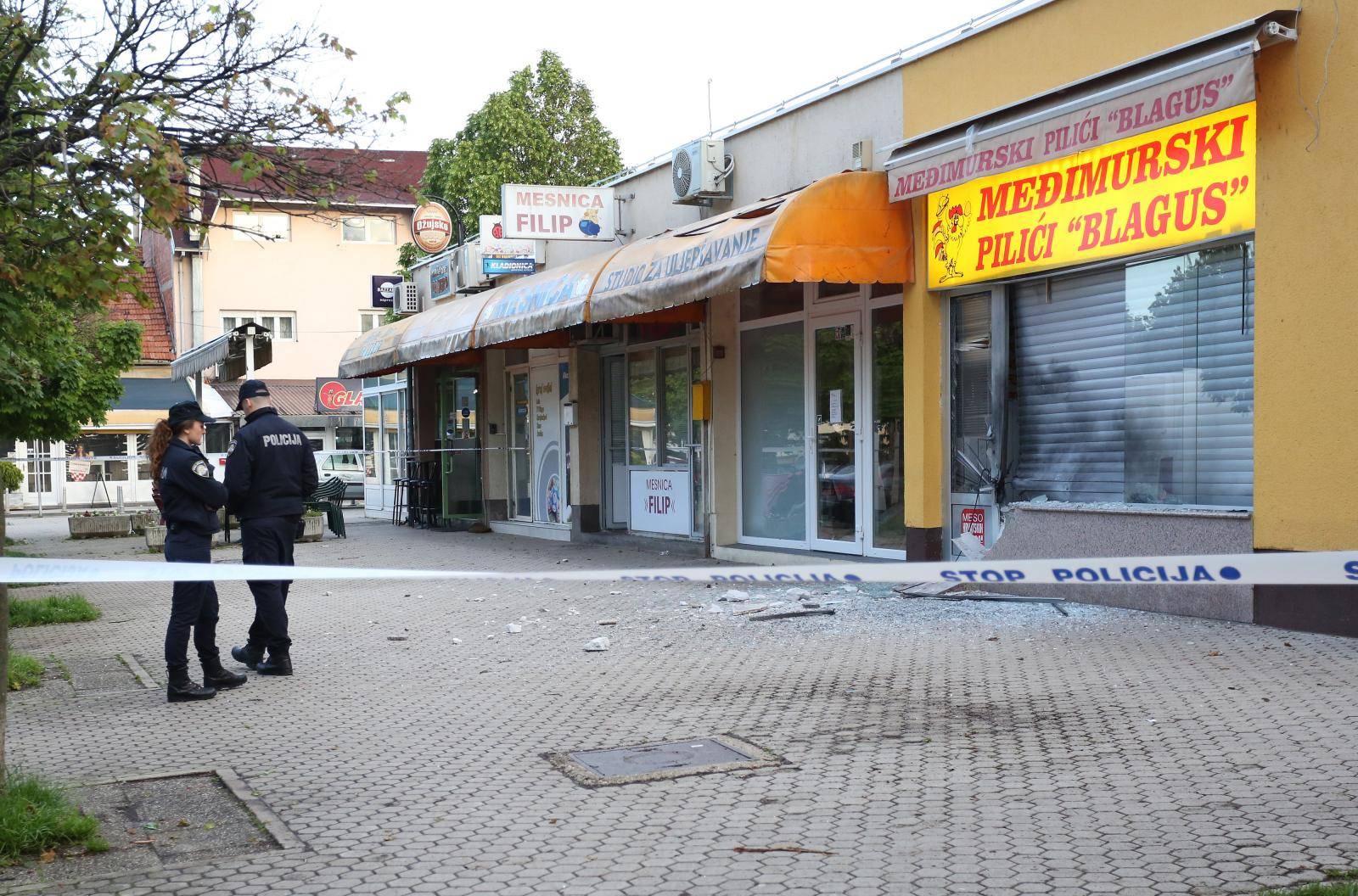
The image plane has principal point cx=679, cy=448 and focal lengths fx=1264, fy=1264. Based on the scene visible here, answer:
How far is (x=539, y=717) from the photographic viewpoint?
6.62 metres

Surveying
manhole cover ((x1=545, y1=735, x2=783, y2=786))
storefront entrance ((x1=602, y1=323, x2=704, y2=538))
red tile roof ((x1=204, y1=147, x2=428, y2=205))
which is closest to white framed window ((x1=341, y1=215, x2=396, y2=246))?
storefront entrance ((x1=602, y1=323, x2=704, y2=538))

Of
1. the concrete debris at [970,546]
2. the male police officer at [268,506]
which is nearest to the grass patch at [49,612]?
the male police officer at [268,506]

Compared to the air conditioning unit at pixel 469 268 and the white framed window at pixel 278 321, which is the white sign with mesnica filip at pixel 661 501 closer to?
the air conditioning unit at pixel 469 268

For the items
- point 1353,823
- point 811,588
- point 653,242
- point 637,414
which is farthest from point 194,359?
point 1353,823

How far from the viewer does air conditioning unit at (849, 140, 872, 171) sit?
1159 cm

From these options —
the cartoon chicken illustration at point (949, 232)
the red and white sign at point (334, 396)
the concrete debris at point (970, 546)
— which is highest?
the cartoon chicken illustration at point (949, 232)

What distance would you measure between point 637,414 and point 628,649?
8.45 meters

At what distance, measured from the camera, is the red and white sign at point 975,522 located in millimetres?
10867

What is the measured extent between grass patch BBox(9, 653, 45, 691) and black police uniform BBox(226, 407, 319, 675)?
3.96ft

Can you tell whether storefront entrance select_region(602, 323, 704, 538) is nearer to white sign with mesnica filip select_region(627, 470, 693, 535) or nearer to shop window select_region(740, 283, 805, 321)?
white sign with mesnica filip select_region(627, 470, 693, 535)

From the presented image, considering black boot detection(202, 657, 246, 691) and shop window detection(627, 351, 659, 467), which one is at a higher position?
shop window detection(627, 351, 659, 467)

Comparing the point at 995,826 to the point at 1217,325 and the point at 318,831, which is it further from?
the point at 1217,325

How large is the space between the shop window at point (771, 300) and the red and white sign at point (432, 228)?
387 inches

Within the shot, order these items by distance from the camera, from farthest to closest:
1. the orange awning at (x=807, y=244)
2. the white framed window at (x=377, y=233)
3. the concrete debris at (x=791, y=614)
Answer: the white framed window at (x=377, y=233)
the orange awning at (x=807, y=244)
the concrete debris at (x=791, y=614)
